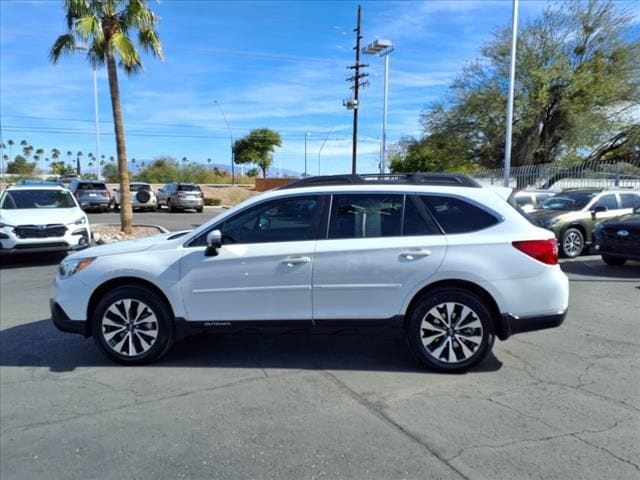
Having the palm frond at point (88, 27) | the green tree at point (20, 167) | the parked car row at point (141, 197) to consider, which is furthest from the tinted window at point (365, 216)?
the green tree at point (20, 167)

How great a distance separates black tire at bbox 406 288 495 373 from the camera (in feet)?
14.4

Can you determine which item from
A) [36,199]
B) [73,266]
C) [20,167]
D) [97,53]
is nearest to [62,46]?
[97,53]

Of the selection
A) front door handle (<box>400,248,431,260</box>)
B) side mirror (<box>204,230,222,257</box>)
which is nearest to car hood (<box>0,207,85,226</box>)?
side mirror (<box>204,230,222,257</box>)

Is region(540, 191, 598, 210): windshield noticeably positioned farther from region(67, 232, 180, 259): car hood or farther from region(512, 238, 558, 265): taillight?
region(67, 232, 180, 259): car hood

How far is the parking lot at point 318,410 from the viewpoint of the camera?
3.12m

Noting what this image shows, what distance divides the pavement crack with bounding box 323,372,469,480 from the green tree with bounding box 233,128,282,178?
6279 cm

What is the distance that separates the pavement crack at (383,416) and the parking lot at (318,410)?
0.04ft

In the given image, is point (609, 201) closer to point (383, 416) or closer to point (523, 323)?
point (523, 323)

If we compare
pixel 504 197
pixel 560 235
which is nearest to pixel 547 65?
pixel 560 235

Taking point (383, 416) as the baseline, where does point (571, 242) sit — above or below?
above

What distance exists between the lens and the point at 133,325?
470cm

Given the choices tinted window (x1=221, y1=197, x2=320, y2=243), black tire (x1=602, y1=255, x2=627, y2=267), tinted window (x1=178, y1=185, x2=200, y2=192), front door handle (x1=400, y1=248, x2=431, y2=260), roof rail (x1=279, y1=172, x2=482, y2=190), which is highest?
tinted window (x1=178, y1=185, x2=200, y2=192)

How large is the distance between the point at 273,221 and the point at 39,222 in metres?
7.94

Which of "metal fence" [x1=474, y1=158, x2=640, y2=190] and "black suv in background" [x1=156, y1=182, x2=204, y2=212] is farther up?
"metal fence" [x1=474, y1=158, x2=640, y2=190]
